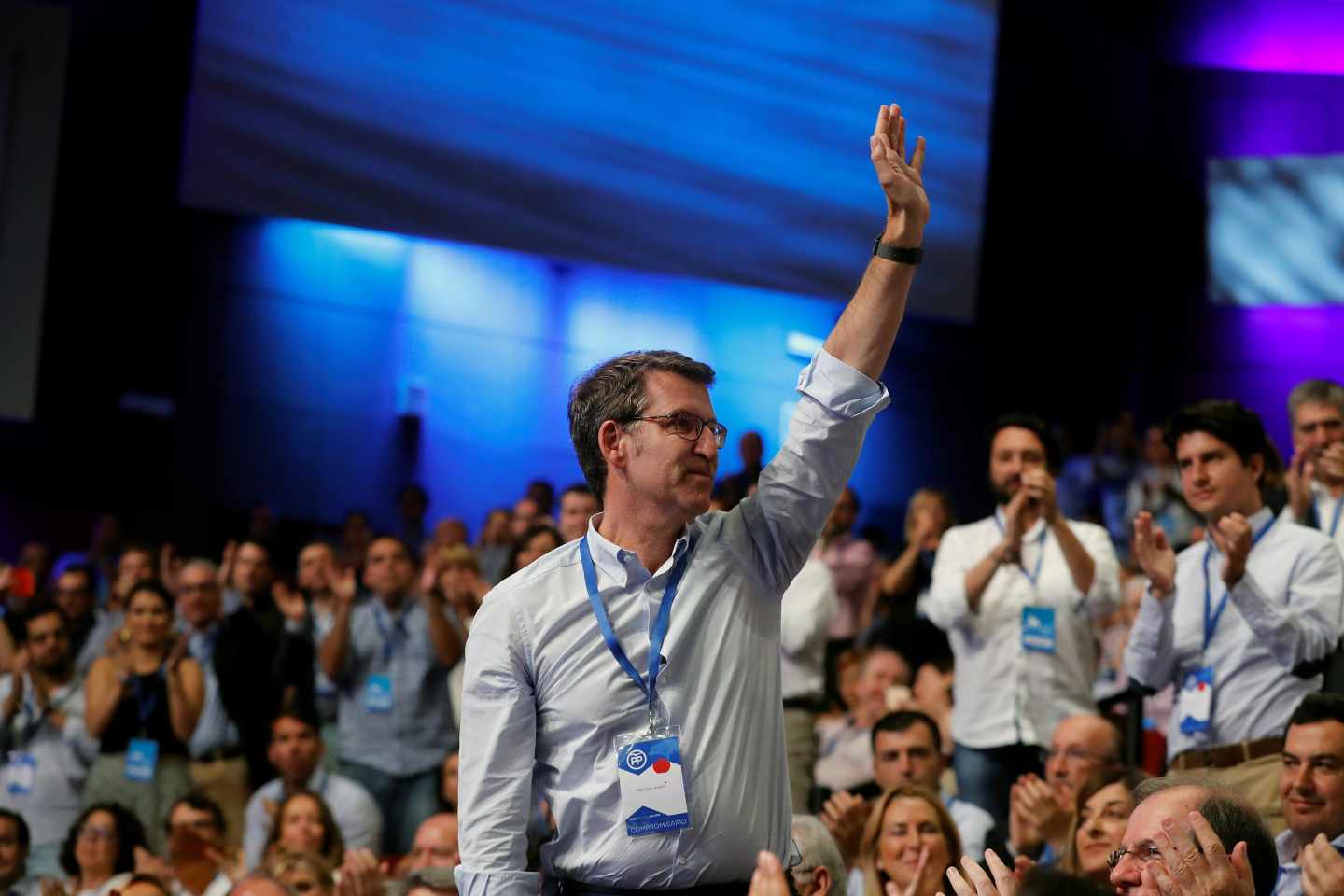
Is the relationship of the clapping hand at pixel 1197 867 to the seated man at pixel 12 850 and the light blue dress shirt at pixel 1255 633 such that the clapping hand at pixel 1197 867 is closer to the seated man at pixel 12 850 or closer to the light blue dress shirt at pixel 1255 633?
the light blue dress shirt at pixel 1255 633

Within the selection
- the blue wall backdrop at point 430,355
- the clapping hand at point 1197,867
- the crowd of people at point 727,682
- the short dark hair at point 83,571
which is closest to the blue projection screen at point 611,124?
the blue wall backdrop at point 430,355

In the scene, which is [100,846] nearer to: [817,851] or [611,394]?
[817,851]

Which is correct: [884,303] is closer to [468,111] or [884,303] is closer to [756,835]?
[756,835]

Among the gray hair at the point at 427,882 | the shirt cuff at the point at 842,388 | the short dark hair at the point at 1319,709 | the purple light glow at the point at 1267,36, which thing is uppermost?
the purple light glow at the point at 1267,36

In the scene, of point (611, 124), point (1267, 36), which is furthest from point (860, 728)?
point (1267, 36)

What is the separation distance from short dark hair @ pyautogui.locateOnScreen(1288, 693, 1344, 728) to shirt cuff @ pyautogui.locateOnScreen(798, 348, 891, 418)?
57.9 inches

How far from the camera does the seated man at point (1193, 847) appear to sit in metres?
1.99

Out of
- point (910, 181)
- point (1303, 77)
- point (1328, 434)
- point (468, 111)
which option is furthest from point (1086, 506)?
point (910, 181)

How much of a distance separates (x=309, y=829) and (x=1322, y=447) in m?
3.11

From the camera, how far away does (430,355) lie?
9516mm

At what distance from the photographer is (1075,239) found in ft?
34.8

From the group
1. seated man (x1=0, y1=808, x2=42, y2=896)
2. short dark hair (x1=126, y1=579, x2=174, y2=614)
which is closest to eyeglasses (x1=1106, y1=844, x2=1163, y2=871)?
seated man (x1=0, y1=808, x2=42, y2=896)

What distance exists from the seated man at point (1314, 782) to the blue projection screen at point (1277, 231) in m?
6.98

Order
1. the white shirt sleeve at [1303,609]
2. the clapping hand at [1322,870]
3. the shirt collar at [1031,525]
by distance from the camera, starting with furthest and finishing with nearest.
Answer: the shirt collar at [1031,525], the white shirt sleeve at [1303,609], the clapping hand at [1322,870]
